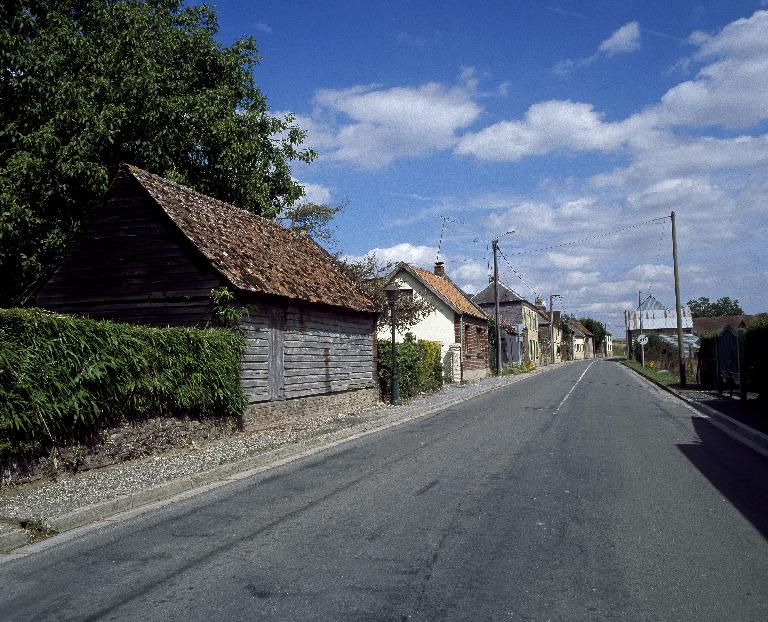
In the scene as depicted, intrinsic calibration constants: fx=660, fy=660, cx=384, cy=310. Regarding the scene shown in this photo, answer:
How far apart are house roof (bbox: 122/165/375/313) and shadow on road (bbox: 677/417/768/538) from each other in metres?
9.63

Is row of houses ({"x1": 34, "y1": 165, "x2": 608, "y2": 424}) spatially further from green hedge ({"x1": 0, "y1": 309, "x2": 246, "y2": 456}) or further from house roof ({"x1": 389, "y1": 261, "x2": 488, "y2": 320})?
house roof ({"x1": 389, "y1": 261, "x2": 488, "y2": 320})

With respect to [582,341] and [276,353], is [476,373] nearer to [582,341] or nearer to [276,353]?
[276,353]

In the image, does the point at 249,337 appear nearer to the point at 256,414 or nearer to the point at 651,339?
the point at 256,414

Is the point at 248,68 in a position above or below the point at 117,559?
above

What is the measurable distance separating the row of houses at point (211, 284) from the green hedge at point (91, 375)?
219 centimetres

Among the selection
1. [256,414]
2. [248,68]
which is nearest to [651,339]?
[248,68]

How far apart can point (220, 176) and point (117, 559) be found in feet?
65.7

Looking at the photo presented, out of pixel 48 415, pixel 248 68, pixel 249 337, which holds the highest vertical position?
pixel 248 68

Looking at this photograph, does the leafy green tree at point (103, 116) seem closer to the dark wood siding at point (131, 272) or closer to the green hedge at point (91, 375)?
the dark wood siding at point (131, 272)

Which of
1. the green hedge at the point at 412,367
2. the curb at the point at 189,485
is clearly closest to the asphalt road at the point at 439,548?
the curb at the point at 189,485

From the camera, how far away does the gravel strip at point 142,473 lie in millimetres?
7648

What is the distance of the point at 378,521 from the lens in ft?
21.8

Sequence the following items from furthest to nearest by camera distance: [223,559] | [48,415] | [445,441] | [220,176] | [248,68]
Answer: [248,68], [220,176], [445,441], [48,415], [223,559]

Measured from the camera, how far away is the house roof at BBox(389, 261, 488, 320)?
40344 millimetres
